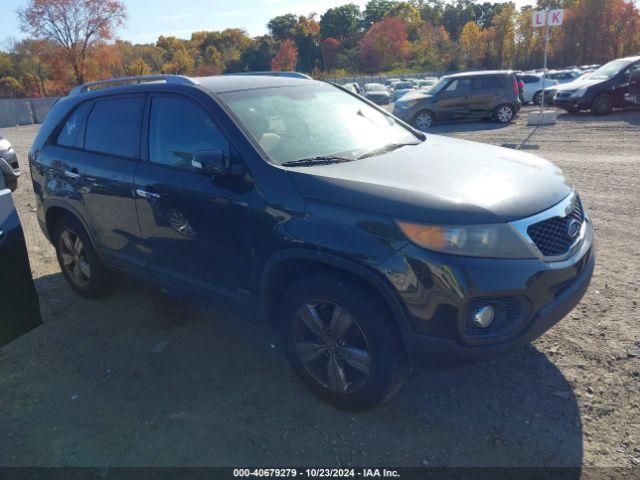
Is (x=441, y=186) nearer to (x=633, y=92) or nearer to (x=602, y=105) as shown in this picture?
(x=602, y=105)

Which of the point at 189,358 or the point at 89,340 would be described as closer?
the point at 189,358

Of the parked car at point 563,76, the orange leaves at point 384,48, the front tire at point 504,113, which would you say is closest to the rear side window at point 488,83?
the front tire at point 504,113

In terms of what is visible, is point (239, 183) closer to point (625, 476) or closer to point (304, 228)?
point (304, 228)

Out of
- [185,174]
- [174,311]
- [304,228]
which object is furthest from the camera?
[174,311]

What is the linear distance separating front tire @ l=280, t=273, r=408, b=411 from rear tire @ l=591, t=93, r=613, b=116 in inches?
625

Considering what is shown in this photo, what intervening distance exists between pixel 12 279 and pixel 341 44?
82.2 metres

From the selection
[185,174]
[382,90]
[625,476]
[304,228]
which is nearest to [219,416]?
[304,228]

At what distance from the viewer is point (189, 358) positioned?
12.0 feet

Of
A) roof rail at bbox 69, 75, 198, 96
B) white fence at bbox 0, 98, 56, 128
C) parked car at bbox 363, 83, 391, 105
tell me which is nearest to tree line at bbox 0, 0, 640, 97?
white fence at bbox 0, 98, 56, 128

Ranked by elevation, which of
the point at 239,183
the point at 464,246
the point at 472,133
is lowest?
the point at 472,133

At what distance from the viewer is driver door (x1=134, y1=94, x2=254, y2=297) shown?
313cm

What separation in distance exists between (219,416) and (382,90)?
30.9 metres

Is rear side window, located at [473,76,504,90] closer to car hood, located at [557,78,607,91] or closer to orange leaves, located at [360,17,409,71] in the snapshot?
car hood, located at [557,78,607,91]

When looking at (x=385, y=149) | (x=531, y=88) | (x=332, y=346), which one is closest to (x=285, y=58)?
(x=531, y=88)
